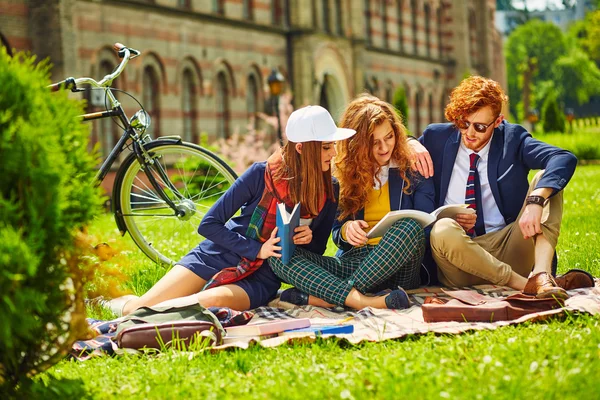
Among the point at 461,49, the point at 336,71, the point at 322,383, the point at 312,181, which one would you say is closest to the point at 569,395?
the point at 322,383

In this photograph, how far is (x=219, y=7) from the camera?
23406 millimetres

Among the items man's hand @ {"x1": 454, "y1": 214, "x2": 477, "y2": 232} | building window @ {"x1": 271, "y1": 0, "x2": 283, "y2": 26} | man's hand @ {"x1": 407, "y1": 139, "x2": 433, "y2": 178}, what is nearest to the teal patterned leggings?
man's hand @ {"x1": 454, "y1": 214, "x2": 477, "y2": 232}

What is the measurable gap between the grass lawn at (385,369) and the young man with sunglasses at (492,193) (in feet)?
3.03

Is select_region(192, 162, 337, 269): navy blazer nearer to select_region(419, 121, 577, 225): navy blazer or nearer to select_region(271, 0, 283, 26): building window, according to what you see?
select_region(419, 121, 577, 225): navy blazer

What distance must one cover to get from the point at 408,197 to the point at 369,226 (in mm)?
312

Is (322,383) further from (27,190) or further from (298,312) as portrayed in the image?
(298,312)

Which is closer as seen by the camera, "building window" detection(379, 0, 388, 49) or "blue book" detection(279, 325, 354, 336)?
"blue book" detection(279, 325, 354, 336)

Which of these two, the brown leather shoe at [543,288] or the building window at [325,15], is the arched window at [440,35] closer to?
the building window at [325,15]

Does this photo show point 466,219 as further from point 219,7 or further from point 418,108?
point 418,108

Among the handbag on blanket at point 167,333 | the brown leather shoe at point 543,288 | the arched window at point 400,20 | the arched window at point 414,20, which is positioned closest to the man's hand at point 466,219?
the brown leather shoe at point 543,288

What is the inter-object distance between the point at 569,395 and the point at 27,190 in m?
2.14

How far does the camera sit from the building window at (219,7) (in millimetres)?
23297

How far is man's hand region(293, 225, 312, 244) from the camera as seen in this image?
17.0ft

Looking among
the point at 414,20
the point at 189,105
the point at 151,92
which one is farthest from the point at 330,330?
the point at 414,20
